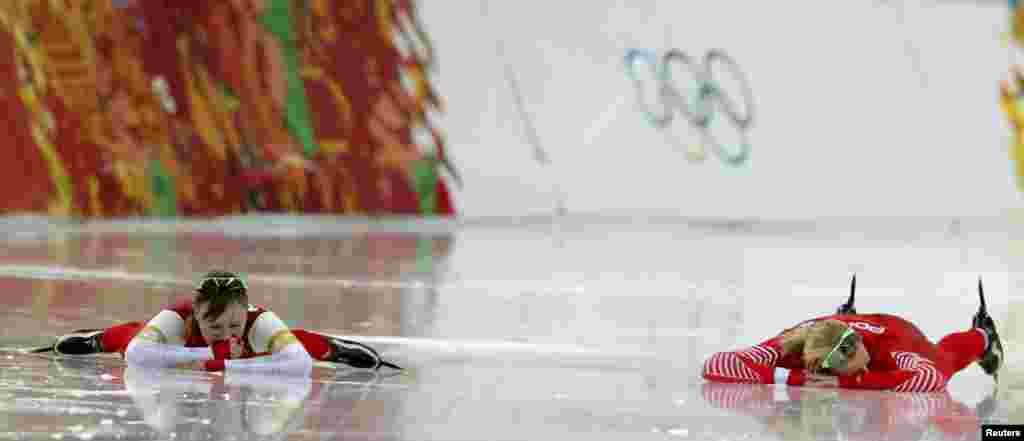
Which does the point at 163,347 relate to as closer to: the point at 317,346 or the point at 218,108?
the point at 317,346

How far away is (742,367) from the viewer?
227 inches

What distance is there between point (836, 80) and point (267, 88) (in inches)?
263

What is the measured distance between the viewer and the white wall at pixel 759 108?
731 inches

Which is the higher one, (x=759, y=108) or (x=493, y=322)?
(x=759, y=108)

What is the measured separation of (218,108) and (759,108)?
6322 mm

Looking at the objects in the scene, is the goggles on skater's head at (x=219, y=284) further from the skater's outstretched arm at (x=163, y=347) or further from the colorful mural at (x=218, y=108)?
the colorful mural at (x=218, y=108)

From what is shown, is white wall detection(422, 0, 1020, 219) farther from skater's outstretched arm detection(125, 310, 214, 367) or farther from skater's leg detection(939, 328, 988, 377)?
skater's outstretched arm detection(125, 310, 214, 367)

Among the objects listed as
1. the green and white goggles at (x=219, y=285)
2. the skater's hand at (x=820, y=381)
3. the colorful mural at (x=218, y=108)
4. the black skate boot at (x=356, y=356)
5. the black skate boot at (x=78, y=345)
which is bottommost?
the skater's hand at (x=820, y=381)

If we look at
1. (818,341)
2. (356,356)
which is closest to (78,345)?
(356,356)

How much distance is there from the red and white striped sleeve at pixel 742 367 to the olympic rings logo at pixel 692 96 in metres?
13.1

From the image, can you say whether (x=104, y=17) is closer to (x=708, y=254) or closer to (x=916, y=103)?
(x=708, y=254)

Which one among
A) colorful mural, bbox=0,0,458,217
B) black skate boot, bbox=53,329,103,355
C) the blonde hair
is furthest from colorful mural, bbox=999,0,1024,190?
black skate boot, bbox=53,329,103,355

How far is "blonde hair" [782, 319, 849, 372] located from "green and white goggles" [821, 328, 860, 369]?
2cm

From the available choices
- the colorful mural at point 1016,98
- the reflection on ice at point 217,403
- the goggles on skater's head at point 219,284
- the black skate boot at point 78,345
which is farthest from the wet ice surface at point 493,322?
the colorful mural at point 1016,98
